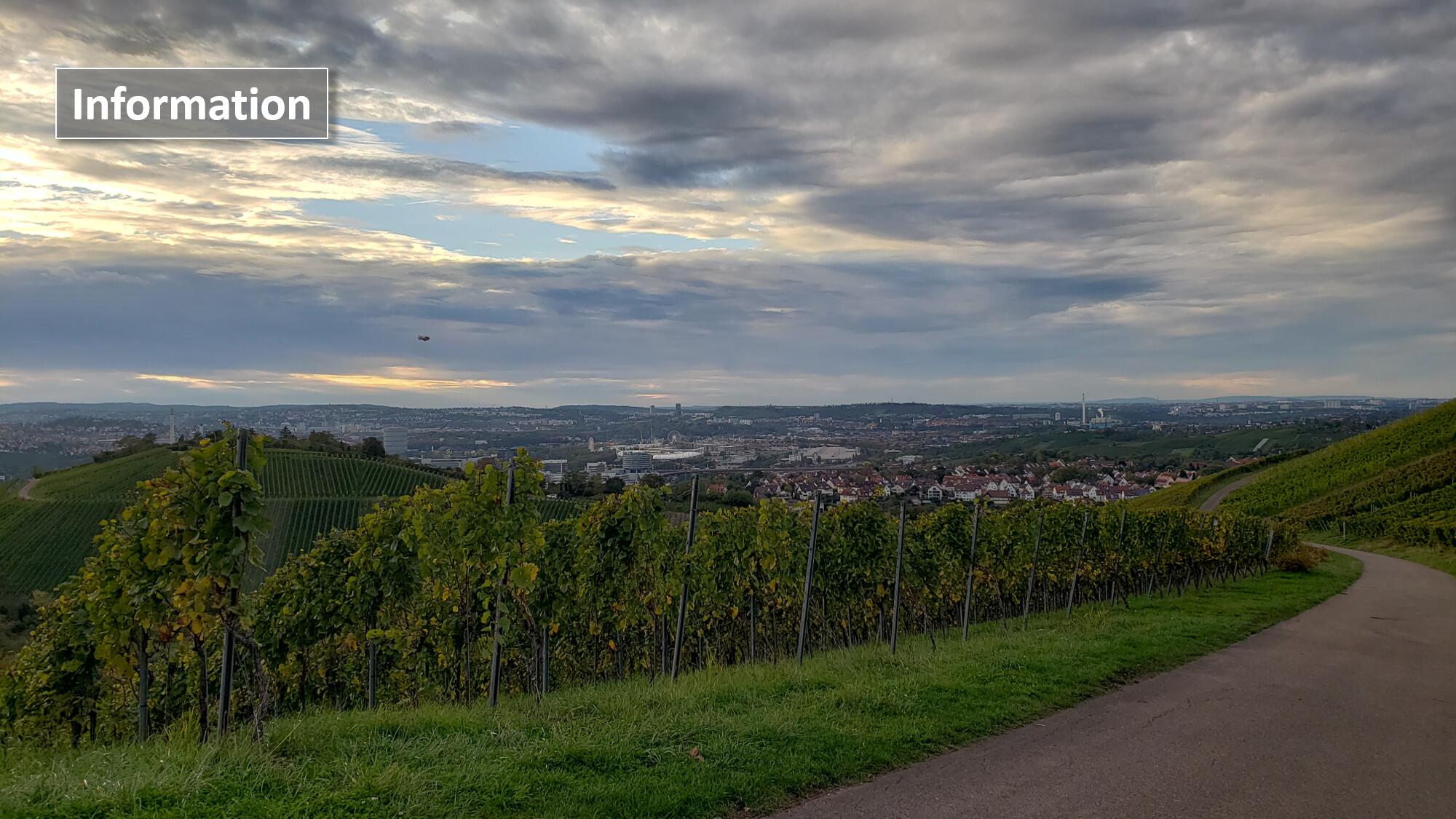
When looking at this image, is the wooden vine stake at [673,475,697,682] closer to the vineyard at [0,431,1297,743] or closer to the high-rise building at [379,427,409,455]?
the vineyard at [0,431,1297,743]

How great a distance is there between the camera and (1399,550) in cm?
3659

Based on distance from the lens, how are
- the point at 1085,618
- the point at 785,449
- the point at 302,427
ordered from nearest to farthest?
the point at 1085,618, the point at 302,427, the point at 785,449

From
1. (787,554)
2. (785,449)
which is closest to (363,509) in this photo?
(785,449)

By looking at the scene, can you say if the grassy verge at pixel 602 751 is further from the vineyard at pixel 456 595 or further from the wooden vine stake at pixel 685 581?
the vineyard at pixel 456 595

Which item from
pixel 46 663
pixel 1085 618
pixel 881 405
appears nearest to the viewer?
pixel 46 663

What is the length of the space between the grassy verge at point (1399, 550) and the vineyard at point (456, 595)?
22908mm

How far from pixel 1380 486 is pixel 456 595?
2295 inches

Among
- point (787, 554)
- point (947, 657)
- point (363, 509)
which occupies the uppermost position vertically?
point (787, 554)

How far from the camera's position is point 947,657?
9.88 meters

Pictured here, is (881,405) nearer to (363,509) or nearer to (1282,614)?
(363,509)

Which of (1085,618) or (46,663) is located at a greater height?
(46,663)

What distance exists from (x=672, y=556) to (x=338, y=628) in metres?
3.91

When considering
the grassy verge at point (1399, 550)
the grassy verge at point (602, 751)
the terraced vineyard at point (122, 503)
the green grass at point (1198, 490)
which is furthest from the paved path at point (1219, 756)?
the green grass at point (1198, 490)

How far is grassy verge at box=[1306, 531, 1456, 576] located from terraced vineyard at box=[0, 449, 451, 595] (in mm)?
38250
